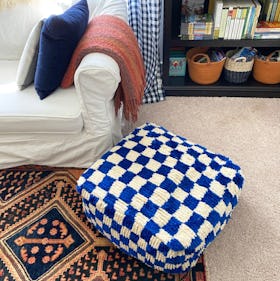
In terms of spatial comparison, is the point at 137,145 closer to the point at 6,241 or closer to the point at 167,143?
the point at 167,143

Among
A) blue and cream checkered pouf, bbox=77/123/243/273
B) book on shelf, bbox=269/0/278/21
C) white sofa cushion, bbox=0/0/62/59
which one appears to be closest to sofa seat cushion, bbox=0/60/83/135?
blue and cream checkered pouf, bbox=77/123/243/273

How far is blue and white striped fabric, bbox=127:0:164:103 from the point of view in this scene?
69.2 inches

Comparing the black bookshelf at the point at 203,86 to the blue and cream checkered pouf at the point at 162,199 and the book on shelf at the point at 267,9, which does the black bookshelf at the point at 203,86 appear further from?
the blue and cream checkered pouf at the point at 162,199

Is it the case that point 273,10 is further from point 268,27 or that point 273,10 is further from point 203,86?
point 203,86

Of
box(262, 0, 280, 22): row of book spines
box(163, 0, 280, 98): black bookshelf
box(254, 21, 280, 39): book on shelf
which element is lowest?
box(163, 0, 280, 98): black bookshelf

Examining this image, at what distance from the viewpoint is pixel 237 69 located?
1.96 meters

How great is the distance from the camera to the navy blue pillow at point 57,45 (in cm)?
126

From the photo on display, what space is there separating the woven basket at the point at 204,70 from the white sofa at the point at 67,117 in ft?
1.92

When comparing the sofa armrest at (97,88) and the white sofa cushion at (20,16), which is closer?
the sofa armrest at (97,88)

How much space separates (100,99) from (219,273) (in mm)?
871

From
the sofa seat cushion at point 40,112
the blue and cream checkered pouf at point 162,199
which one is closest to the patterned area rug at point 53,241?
the blue and cream checkered pouf at point 162,199

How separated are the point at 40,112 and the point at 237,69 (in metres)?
1.27

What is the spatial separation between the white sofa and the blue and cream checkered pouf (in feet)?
0.72

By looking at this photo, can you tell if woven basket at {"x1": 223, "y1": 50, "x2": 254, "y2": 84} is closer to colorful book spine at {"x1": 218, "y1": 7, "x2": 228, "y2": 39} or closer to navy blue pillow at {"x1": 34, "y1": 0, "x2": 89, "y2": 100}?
colorful book spine at {"x1": 218, "y1": 7, "x2": 228, "y2": 39}
